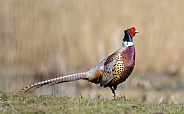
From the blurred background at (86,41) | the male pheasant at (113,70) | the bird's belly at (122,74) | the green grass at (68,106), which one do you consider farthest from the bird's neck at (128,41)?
the blurred background at (86,41)

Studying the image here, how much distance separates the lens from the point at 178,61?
12.4 m

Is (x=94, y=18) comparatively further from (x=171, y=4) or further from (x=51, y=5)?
(x=171, y=4)

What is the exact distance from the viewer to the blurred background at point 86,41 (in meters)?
11.6

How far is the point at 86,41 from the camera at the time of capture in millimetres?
12094

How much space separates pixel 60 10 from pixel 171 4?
2.52 m

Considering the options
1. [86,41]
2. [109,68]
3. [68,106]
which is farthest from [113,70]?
[86,41]

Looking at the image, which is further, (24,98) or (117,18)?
(117,18)

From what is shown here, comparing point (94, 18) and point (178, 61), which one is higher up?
point (94, 18)

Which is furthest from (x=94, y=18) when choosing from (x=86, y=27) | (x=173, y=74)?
(x=173, y=74)

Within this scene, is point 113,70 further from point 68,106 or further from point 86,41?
point 86,41

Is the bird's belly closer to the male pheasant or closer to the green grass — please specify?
the male pheasant

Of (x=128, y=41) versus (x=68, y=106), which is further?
(x=128, y=41)

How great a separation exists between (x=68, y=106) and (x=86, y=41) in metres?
6.07

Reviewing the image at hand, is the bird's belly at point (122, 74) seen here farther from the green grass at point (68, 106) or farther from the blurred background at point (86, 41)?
the blurred background at point (86, 41)
